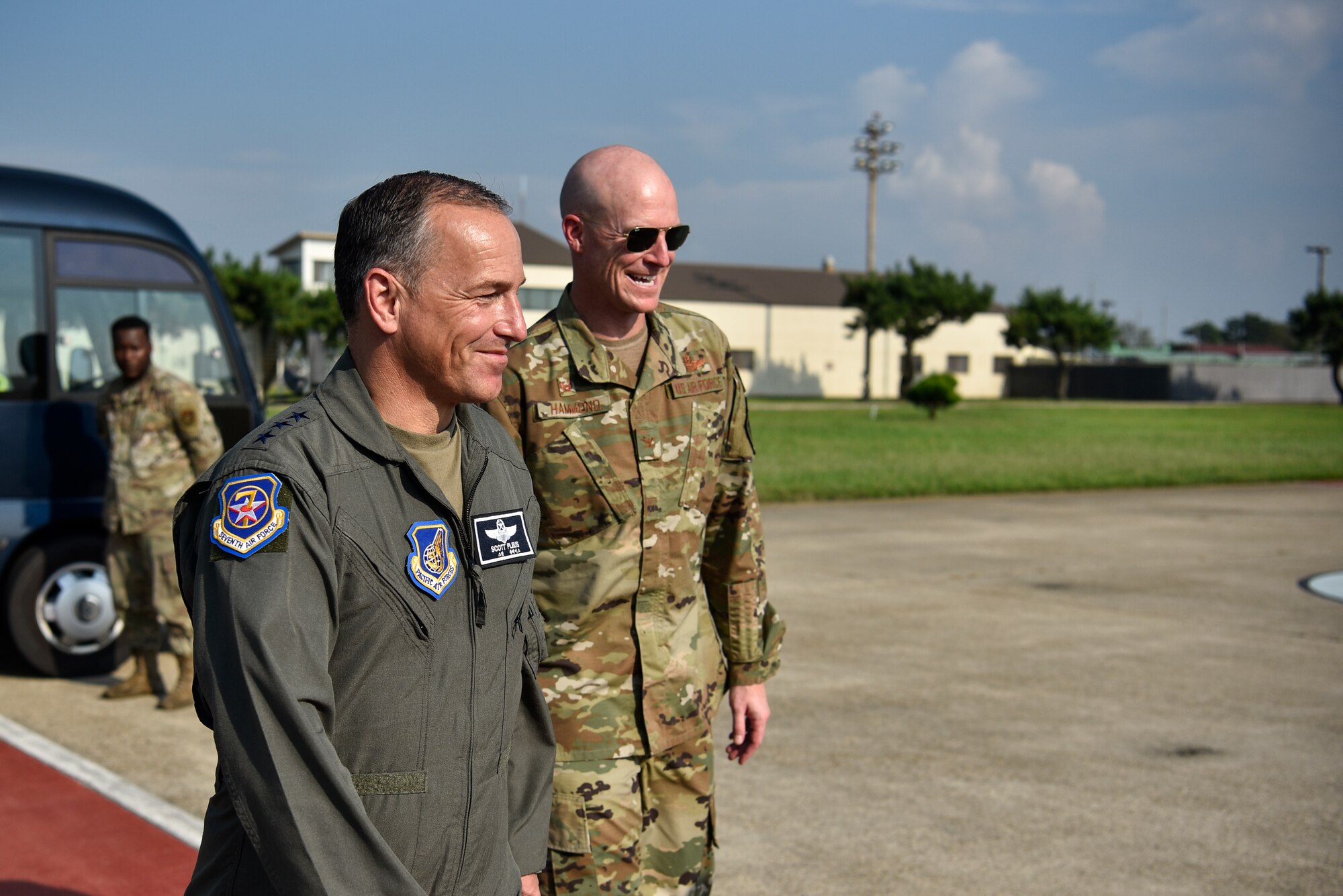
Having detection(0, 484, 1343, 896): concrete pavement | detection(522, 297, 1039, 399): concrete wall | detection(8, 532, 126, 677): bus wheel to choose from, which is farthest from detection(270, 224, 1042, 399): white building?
detection(8, 532, 126, 677): bus wheel

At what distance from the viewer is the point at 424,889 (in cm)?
183

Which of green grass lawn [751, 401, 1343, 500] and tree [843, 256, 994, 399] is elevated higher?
tree [843, 256, 994, 399]

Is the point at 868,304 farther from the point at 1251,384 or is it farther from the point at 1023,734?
the point at 1023,734

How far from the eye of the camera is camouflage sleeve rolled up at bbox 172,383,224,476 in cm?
677

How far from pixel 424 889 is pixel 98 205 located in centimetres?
739

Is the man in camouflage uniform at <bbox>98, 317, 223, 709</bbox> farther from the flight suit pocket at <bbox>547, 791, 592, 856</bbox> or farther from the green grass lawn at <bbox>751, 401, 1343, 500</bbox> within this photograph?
the green grass lawn at <bbox>751, 401, 1343, 500</bbox>

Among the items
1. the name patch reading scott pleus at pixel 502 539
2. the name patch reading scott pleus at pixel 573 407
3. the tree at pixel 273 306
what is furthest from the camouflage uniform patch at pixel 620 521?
the tree at pixel 273 306

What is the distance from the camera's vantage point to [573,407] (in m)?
2.96

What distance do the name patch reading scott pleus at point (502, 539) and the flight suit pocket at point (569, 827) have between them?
3.32ft

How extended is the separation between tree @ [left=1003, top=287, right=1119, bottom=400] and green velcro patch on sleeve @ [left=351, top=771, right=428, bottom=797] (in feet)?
228

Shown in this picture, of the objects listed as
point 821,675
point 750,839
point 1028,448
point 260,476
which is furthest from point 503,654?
point 1028,448

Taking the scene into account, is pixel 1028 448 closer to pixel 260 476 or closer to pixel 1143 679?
pixel 1143 679

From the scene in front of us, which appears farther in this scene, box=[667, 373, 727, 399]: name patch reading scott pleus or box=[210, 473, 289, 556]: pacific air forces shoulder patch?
box=[667, 373, 727, 399]: name patch reading scott pleus

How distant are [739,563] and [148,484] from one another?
4.47 metres
